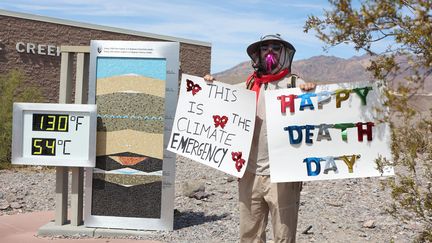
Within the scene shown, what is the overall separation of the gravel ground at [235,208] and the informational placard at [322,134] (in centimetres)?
222

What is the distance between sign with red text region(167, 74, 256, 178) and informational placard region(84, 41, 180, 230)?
1764 mm

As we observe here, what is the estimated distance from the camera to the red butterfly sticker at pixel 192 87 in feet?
15.5

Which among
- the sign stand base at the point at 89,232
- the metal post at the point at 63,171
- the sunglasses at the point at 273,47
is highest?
the sunglasses at the point at 273,47

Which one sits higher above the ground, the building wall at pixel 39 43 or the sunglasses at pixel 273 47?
the building wall at pixel 39 43

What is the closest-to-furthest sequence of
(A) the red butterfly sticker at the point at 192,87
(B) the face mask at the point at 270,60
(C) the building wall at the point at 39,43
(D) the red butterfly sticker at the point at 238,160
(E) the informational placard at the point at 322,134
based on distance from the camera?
(E) the informational placard at the point at 322,134
(B) the face mask at the point at 270,60
(D) the red butterfly sticker at the point at 238,160
(A) the red butterfly sticker at the point at 192,87
(C) the building wall at the point at 39,43

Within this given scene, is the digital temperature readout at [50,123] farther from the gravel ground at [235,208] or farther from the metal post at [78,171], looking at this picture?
the gravel ground at [235,208]

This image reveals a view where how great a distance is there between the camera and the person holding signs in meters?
4.02

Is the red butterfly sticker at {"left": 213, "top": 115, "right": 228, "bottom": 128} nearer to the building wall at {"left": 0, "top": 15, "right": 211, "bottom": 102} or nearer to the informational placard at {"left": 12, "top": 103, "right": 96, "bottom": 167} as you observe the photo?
the informational placard at {"left": 12, "top": 103, "right": 96, "bottom": 167}

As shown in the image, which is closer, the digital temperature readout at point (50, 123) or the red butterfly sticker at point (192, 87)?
the red butterfly sticker at point (192, 87)

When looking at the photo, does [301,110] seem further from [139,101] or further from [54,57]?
[54,57]

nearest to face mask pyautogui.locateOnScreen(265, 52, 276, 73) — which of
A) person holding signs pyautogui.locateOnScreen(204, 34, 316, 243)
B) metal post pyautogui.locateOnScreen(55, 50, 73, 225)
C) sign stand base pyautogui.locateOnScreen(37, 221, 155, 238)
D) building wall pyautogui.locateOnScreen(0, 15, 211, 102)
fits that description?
person holding signs pyautogui.locateOnScreen(204, 34, 316, 243)

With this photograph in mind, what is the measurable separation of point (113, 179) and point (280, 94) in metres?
3.19

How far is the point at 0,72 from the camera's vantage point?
875 inches

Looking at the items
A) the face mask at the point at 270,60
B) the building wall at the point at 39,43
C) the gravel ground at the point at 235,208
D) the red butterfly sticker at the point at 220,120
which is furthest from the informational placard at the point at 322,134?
the building wall at the point at 39,43
